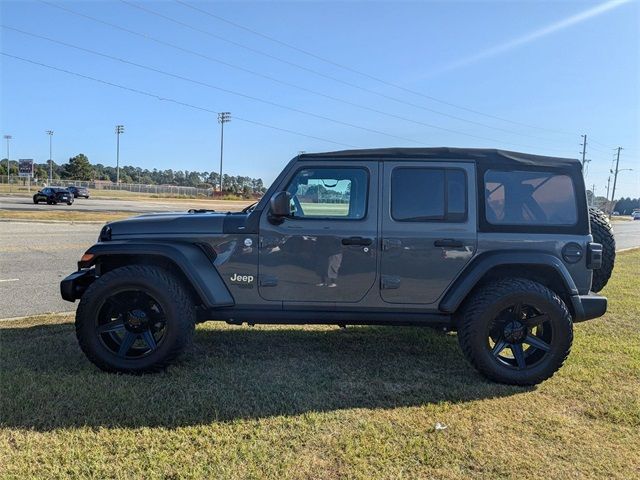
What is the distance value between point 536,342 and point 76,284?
4.02 meters

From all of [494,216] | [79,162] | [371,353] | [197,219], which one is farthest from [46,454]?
[79,162]

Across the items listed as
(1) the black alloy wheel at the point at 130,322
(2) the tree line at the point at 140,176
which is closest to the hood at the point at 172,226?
(1) the black alloy wheel at the point at 130,322

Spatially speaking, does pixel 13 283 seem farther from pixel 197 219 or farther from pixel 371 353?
pixel 371 353

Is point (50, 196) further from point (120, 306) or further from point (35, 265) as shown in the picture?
point (120, 306)

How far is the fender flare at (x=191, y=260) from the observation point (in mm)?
4051

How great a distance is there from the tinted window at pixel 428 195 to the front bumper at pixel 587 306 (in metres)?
1.21

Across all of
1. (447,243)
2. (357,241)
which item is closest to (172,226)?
(357,241)

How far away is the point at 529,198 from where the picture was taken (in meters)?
4.25

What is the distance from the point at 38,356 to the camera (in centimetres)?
431

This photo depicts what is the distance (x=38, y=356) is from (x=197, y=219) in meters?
1.88

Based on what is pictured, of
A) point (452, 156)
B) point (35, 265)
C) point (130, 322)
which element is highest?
point (452, 156)

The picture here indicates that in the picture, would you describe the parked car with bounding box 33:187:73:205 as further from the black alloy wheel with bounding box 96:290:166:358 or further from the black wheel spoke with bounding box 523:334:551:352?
the black wheel spoke with bounding box 523:334:551:352

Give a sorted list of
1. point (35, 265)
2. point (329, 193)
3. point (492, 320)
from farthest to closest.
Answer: point (35, 265) < point (329, 193) < point (492, 320)

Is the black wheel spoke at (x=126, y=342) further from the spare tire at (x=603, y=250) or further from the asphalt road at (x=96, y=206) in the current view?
the asphalt road at (x=96, y=206)
